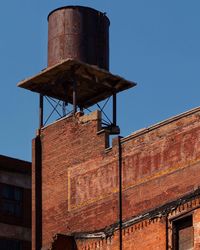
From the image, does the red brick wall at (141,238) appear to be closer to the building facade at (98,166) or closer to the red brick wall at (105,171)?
the building facade at (98,166)

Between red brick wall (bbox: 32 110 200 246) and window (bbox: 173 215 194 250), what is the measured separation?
943mm

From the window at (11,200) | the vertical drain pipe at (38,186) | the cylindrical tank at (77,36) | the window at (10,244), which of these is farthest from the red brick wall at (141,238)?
the window at (11,200)

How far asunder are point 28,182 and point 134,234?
13475mm

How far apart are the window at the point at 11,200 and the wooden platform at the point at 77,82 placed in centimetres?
641

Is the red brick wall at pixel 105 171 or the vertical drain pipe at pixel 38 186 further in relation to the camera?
the vertical drain pipe at pixel 38 186

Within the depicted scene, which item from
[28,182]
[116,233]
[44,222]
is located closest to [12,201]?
[28,182]

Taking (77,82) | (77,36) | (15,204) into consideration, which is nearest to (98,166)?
(77,82)

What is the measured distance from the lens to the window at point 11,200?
172 ft

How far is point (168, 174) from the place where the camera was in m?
40.8

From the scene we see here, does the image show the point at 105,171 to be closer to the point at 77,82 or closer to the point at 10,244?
the point at 77,82

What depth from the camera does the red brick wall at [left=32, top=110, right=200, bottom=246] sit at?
40.5m

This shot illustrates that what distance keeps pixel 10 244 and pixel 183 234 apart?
1442 centimetres

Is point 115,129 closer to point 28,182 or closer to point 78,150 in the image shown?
point 78,150

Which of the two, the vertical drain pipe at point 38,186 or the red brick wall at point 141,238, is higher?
the vertical drain pipe at point 38,186
